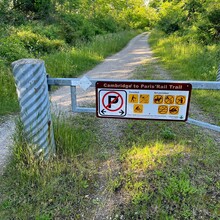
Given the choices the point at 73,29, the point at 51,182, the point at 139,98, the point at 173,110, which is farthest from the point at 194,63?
the point at 73,29

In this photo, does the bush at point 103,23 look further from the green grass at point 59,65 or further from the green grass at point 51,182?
the green grass at point 51,182

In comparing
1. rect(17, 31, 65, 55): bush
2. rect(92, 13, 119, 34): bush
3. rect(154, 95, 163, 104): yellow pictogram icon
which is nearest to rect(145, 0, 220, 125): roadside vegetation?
rect(154, 95, 163, 104): yellow pictogram icon

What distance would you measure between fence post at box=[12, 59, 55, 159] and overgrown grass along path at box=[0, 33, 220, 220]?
193 millimetres

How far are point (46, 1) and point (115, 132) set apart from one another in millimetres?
14071

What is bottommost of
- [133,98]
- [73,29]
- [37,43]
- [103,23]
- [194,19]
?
[37,43]

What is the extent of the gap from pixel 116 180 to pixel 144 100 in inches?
35.4

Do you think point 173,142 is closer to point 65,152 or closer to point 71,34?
point 65,152

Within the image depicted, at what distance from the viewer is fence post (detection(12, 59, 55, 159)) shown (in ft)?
7.41

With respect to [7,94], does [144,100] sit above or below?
above

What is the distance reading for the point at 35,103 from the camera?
235 centimetres

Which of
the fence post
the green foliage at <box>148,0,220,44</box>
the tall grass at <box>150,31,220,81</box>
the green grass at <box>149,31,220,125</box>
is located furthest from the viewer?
the green foliage at <box>148,0,220,44</box>

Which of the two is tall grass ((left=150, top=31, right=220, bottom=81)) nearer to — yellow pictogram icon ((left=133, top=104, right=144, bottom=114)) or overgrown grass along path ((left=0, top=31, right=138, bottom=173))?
overgrown grass along path ((left=0, top=31, right=138, bottom=173))

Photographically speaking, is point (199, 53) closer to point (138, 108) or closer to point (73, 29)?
point (138, 108)

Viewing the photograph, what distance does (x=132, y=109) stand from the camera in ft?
7.91
